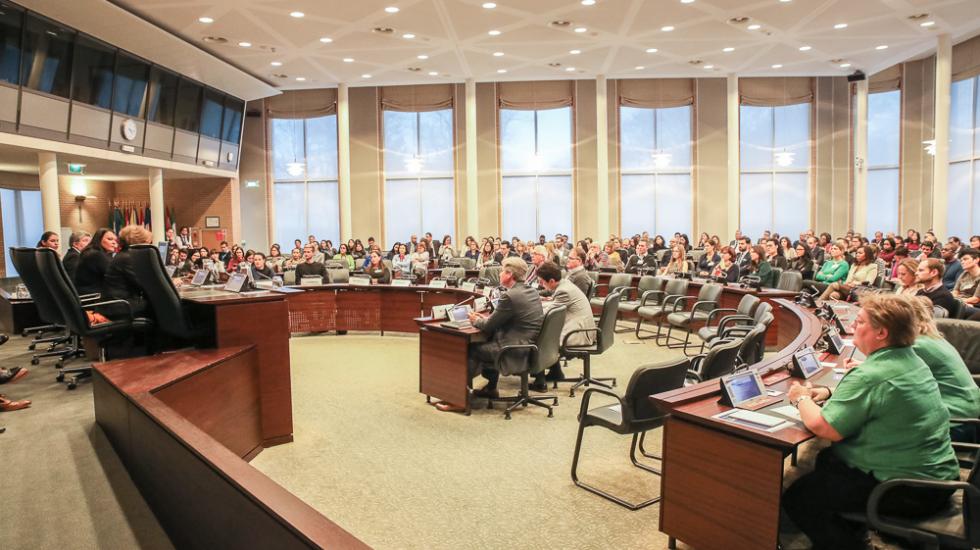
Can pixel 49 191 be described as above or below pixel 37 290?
above

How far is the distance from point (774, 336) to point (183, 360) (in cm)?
696

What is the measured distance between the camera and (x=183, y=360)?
12.2 feet

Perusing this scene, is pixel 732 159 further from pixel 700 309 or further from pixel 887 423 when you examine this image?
pixel 887 423

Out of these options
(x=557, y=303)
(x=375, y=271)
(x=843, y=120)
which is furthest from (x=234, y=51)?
(x=843, y=120)

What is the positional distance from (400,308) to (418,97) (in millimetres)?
9764

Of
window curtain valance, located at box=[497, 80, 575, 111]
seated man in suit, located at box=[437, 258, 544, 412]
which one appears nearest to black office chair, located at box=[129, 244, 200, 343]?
seated man in suit, located at box=[437, 258, 544, 412]

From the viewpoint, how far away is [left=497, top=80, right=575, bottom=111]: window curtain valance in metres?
16.7

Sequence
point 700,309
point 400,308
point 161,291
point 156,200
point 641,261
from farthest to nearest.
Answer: point 156,200
point 641,261
point 400,308
point 700,309
point 161,291

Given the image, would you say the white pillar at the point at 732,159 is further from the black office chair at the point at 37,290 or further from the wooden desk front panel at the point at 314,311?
the black office chair at the point at 37,290

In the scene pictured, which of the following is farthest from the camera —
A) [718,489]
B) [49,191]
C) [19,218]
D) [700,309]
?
[19,218]

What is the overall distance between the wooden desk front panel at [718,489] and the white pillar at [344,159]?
14233 mm

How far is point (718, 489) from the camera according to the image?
2604 millimetres

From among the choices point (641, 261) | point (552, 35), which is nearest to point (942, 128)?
point (641, 261)

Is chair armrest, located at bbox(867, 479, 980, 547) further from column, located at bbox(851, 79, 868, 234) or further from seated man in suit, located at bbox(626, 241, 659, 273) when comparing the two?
column, located at bbox(851, 79, 868, 234)
